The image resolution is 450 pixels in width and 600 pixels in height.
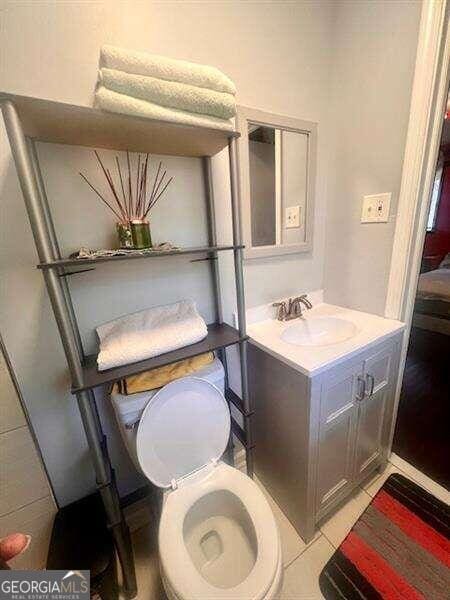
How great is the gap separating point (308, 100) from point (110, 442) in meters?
1.85

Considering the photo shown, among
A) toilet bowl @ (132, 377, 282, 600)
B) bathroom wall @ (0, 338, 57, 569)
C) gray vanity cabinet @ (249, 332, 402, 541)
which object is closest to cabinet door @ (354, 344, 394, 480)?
gray vanity cabinet @ (249, 332, 402, 541)

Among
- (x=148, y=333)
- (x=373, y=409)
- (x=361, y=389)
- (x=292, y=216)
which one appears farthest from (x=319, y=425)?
(x=292, y=216)

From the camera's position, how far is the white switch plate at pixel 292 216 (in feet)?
4.50

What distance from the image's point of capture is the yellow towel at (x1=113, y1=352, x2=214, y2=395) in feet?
2.93

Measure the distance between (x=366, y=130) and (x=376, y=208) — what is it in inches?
14.8

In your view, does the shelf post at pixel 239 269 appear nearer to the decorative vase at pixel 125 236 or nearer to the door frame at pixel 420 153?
the decorative vase at pixel 125 236

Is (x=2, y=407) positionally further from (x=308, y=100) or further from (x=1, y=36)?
(x=308, y=100)

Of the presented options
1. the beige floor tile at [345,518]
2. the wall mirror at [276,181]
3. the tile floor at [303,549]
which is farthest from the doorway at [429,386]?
the wall mirror at [276,181]

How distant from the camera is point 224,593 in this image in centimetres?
67

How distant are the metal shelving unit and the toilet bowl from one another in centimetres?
15

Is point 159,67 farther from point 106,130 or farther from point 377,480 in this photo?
point 377,480

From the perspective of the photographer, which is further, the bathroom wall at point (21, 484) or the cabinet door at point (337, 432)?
the cabinet door at point (337, 432)

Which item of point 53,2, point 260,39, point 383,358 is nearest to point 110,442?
point 383,358

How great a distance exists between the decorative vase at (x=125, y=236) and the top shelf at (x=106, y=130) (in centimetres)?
27
